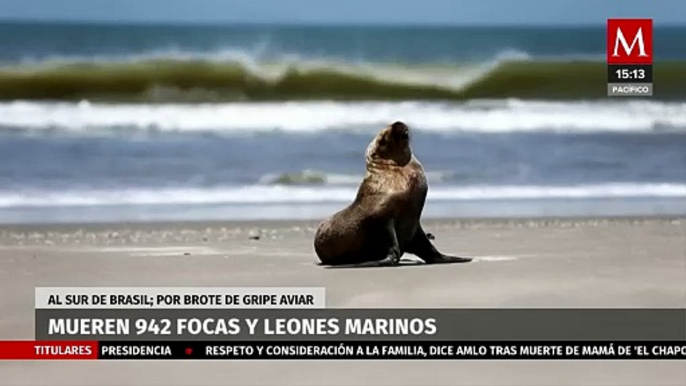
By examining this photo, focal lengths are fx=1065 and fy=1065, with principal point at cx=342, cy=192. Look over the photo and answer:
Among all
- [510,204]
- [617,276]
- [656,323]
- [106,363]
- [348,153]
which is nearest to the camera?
[106,363]

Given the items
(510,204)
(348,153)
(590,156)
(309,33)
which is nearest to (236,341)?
(510,204)

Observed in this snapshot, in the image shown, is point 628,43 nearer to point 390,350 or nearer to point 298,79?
point 390,350

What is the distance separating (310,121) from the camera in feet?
27.9

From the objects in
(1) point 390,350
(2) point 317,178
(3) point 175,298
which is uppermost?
(2) point 317,178

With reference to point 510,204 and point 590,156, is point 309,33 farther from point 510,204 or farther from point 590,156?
point 510,204

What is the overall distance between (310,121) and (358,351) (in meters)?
5.34

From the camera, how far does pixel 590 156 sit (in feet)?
24.5

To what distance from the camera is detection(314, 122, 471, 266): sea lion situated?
175 inches

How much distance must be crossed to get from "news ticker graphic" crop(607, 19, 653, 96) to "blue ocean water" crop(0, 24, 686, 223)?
1.43 metres

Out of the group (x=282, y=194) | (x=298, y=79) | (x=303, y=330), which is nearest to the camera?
(x=303, y=330)

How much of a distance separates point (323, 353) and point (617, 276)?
5.47 ft
